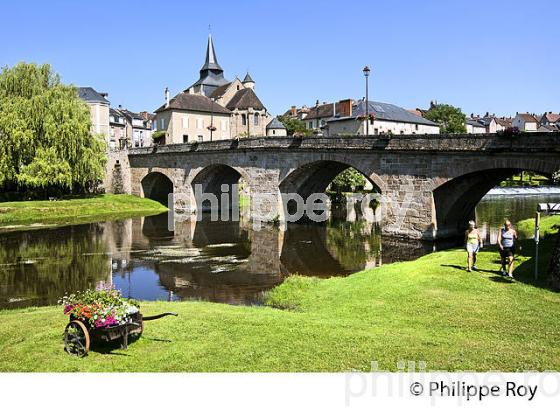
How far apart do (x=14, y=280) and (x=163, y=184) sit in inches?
1445

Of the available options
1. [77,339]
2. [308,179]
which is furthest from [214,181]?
[77,339]

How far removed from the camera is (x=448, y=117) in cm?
9131

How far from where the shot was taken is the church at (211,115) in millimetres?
65750

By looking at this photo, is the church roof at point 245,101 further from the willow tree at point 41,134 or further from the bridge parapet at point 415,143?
the bridge parapet at point 415,143

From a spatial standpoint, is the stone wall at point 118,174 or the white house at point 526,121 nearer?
the stone wall at point 118,174

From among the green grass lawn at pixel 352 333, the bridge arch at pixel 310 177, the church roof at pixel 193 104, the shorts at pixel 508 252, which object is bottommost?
the green grass lawn at pixel 352 333

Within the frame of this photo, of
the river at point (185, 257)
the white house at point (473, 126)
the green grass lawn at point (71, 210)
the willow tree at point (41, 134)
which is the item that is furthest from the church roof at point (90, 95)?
the white house at point (473, 126)

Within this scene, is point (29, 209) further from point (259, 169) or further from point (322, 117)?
point (322, 117)

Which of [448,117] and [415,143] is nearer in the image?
[415,143]

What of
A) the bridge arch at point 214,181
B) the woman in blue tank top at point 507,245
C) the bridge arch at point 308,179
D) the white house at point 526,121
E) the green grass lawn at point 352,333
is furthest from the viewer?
the white house at point 526,121

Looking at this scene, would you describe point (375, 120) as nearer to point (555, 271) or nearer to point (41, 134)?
point (41, 134)

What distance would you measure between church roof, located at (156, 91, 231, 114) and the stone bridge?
860 inches

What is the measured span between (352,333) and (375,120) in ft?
186

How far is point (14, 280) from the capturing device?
2045 centimetres
